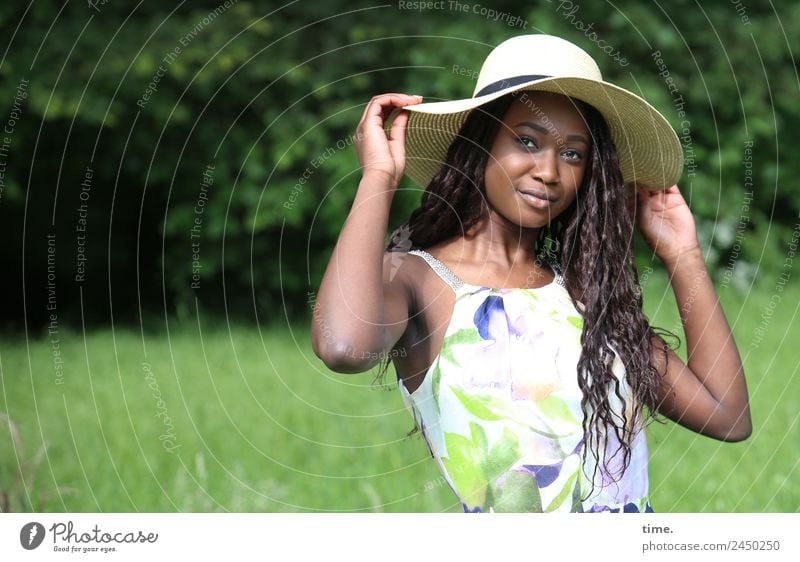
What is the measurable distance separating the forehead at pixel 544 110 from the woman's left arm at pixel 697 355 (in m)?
0.26

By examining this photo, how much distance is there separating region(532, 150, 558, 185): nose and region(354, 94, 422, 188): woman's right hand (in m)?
0.19

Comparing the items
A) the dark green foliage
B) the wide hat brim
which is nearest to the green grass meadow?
the dark green foliage

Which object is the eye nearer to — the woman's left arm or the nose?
the nose

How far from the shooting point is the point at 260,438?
3727mm

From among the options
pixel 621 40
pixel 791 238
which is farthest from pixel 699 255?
pixel 791 238

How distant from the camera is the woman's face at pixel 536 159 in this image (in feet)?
5.08

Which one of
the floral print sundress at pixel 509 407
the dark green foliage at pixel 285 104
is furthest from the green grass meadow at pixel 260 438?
the floral print sundress at pixel 509 407

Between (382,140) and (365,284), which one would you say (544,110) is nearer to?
(382,140)

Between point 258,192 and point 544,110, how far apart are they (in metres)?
3.83

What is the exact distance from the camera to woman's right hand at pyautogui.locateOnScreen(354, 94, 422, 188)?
1.45 meters
